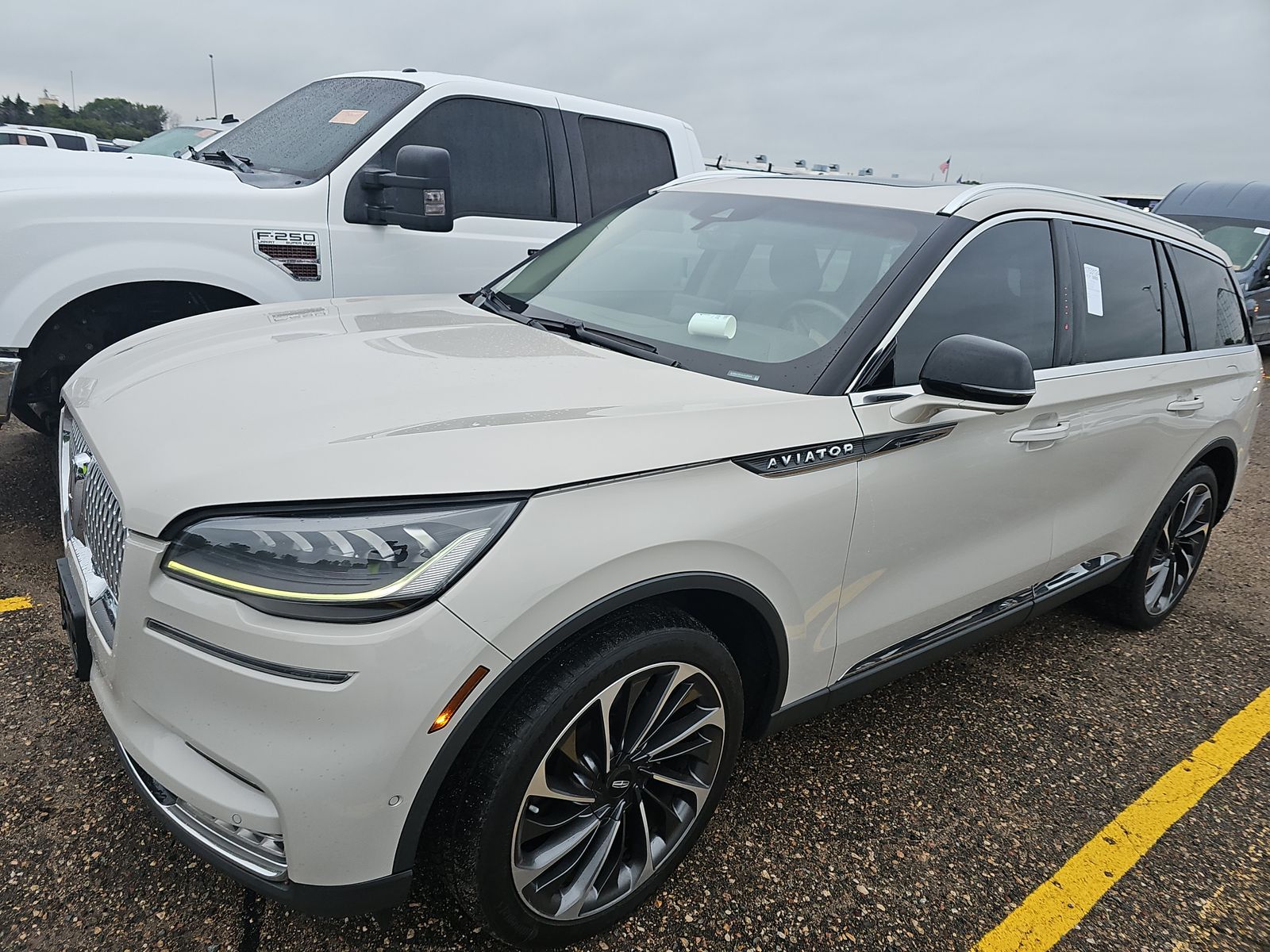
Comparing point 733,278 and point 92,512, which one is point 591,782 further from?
point 733,278

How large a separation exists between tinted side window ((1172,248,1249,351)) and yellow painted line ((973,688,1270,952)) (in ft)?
4.92

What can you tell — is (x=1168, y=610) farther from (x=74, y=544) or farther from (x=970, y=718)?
(x=74, y=544)

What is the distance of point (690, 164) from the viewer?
543cm

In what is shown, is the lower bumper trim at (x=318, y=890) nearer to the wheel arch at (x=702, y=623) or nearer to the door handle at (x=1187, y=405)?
the wheel arch at (x=702, y=623)

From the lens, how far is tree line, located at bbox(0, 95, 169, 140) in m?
38.7

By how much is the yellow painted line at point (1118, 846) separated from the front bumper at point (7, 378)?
11.7ft

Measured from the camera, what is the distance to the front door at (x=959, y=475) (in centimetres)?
217

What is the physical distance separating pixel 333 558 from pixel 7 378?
8.13 feet

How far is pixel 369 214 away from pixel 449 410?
245cm

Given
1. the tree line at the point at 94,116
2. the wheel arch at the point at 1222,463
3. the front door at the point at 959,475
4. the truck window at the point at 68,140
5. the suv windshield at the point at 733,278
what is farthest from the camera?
the tree line at the point at 94,116

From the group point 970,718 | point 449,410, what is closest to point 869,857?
point 970,718

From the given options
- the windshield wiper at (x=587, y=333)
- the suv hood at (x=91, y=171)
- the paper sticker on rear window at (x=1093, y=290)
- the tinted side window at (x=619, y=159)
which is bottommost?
the windshield wiper at (x=587, y=333)

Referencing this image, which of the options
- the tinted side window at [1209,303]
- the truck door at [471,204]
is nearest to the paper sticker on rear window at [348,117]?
the truck door at [471,204]

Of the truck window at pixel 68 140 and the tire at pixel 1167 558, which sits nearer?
the tire at pixel 1167 558
